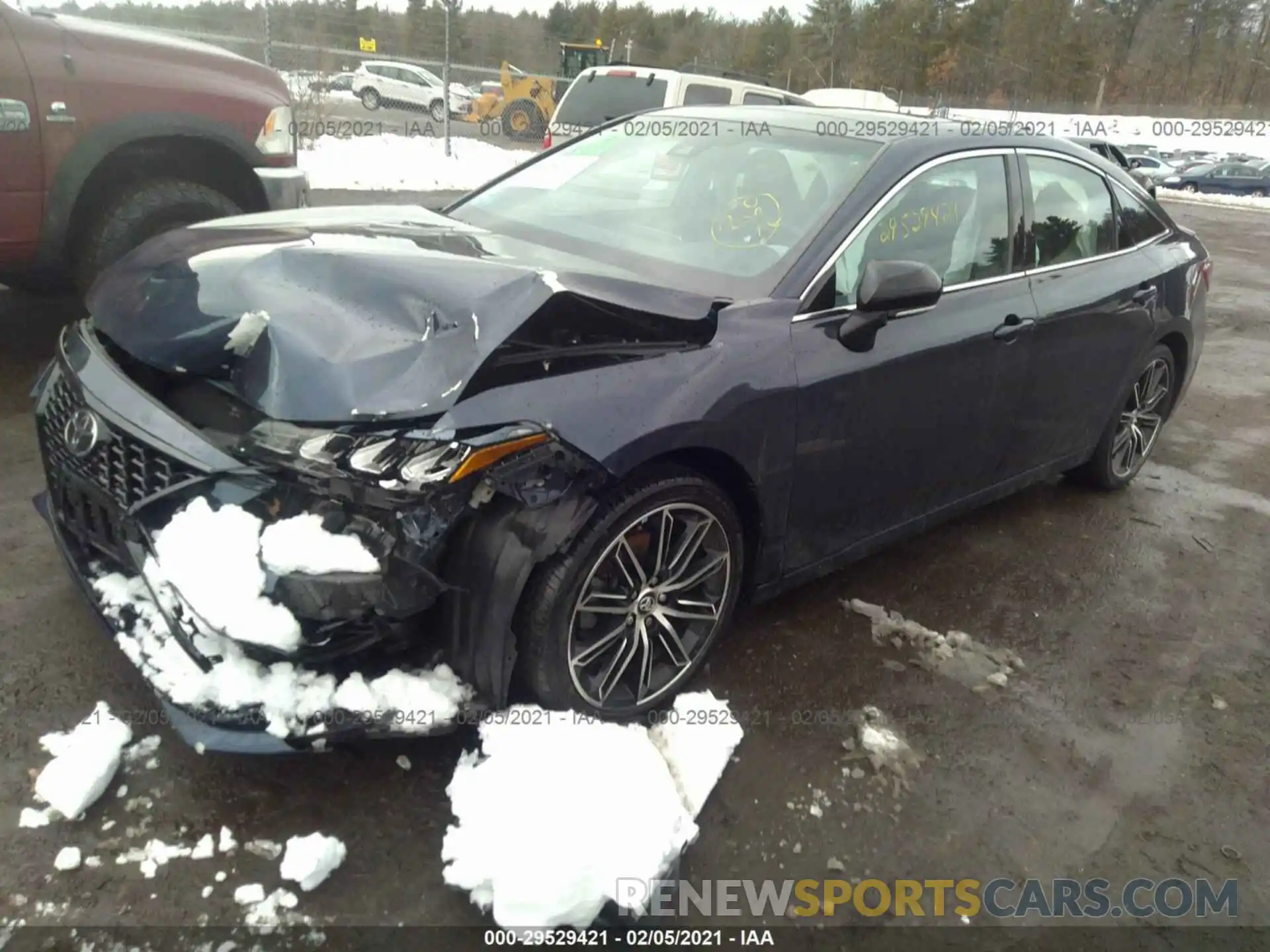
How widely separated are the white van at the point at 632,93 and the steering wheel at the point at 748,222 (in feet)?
23.9

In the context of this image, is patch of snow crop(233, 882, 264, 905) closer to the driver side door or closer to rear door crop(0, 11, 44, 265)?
the driver side door

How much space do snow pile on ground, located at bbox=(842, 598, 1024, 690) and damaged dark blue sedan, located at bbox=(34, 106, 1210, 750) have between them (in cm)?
35

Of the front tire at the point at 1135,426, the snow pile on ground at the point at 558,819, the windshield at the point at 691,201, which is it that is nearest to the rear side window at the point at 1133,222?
the front tire at the point at 1135,426

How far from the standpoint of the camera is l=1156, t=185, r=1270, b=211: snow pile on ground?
89.5ft

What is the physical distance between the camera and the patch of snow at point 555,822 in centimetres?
204

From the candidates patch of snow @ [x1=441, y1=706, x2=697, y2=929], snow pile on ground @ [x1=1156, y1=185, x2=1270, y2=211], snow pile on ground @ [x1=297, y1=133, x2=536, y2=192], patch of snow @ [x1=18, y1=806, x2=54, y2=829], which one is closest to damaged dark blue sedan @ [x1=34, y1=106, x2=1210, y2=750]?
patch of snow @ [x1=441, y1=706, x2=697, y2=929]

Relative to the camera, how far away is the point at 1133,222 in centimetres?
445

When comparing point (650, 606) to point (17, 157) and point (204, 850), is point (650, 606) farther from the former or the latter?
point (17, 157)

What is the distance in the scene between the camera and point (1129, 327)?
427cm

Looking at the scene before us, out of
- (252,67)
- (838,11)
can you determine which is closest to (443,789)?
(252,67)

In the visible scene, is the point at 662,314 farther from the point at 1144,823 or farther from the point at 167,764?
the point at 1144,823

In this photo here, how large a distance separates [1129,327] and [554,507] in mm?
3252

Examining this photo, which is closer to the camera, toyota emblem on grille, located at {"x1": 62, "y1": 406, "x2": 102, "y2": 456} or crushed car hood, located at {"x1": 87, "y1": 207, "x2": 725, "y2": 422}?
crushed car hood, located at {"x1": 87, "y1": 207, "x2": 725, "y2": 422}

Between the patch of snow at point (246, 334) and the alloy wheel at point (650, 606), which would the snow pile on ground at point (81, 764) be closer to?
the patch of snow at point (246, 334)
